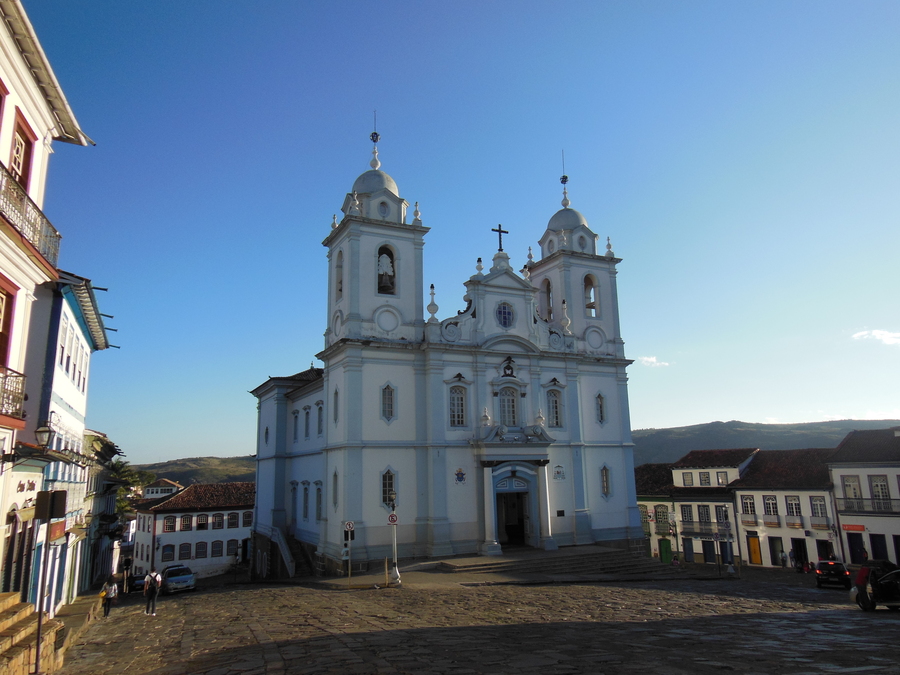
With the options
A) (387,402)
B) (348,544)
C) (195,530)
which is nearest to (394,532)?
(348,544)

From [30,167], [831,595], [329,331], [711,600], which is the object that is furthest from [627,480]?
[30,167]

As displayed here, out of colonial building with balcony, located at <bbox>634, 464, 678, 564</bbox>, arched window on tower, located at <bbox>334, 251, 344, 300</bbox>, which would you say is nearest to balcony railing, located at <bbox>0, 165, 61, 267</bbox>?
arched window on tower, located at <bbox>334, 251, 344, 300</bbox>

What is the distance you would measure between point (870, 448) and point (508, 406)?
22913mm

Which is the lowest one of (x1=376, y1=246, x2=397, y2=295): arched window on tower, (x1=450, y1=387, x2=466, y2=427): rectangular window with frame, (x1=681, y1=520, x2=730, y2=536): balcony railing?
(x1=681, y1=520, x2=730, y2=536): balcony railing

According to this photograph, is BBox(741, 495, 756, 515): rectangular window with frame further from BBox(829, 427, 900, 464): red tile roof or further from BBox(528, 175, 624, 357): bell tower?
BBox(528, 175, 624, 357): bell tower

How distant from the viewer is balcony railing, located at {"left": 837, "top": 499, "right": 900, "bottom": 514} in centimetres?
3350

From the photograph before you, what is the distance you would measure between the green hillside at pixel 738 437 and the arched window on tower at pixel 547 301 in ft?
307

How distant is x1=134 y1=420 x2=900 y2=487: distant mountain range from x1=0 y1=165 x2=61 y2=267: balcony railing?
377 feet

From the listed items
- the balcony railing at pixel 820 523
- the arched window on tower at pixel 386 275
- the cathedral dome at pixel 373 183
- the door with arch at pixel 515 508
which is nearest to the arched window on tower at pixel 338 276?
the arched window on tower at pixel 386 275

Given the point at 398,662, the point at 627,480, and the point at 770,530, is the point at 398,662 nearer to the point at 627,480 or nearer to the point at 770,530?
the point at 627,480

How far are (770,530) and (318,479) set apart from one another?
93.3 feet

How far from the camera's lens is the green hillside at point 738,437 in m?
121

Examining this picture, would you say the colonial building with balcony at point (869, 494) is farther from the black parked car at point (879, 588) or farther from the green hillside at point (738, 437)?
the green hillside at point (738, 437)

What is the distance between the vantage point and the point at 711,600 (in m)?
17.6
